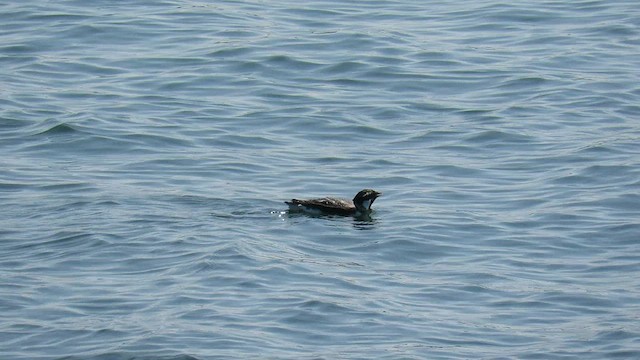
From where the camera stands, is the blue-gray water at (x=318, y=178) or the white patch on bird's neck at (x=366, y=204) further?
the white patch on bird's neck at (x=366, y=204)

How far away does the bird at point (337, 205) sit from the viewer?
14.3 meters

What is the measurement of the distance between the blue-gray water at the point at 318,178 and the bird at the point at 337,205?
0.49 ft

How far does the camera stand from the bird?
14.3 meters

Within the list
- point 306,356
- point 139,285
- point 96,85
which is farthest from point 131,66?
point 306,356

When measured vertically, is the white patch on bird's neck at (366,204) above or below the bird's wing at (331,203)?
below

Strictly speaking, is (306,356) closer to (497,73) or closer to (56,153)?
(56,153)

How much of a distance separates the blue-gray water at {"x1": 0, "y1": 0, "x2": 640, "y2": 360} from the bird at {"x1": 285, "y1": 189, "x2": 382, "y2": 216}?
0.49 feet

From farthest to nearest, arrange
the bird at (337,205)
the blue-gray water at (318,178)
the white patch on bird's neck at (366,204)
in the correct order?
1. the white patch on bird's neck at (366,204)
2. the bird at (337,205)
3. the blue-gray water at (318,178)

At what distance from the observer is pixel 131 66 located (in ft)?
68.6

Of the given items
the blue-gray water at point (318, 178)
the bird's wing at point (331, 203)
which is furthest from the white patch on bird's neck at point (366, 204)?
the blue-gray water at point (318, 178)

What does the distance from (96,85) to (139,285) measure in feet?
27.1

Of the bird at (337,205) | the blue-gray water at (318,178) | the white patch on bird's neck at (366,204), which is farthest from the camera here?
the white patch on bird's neck at (366,204)

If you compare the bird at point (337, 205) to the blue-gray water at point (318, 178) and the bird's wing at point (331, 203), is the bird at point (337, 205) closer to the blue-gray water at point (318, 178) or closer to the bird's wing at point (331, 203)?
the bird's wing at point (331, 203)

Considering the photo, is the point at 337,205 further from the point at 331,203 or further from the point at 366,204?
the point at 366,204
